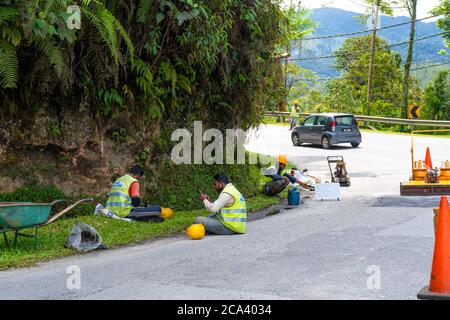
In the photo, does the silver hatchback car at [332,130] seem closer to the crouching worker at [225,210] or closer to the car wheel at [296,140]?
the car wheel at [296,140]

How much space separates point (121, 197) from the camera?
41.2 feet

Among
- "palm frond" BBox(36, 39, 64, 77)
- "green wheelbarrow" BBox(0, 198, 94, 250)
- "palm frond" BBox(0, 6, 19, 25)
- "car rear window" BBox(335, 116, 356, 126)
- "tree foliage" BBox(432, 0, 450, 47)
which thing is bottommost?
"green wheelbarrow" BBox(0, 198, 94, 250)

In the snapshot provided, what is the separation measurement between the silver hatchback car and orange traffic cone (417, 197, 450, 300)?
70.5ft

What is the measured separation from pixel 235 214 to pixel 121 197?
231 centimetres

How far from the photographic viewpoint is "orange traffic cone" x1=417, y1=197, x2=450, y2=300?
6992mm

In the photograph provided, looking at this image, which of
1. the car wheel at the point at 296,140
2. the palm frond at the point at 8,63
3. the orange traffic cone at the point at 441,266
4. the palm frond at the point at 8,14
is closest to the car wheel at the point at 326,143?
the car wheel at the point at 296,140

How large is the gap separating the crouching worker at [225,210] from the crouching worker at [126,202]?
1.39 metres

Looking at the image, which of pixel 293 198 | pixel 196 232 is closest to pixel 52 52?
pixel 196 232

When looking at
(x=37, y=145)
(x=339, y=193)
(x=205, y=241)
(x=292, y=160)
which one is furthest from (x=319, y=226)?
(x=292, y=160)

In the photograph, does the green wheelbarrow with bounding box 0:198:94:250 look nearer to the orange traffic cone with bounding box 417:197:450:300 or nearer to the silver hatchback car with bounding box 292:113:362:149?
the orange traffic cone with bounding box 417:197:450:300

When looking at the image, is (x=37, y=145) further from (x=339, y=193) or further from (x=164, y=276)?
(x=339, y=193)

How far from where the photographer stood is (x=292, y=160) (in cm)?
2483

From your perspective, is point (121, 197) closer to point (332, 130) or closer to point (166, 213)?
point (166, 213)

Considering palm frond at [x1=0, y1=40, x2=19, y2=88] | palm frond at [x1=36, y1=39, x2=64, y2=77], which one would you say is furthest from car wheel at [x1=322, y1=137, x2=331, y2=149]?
palm frond at [x1=0, y1=40, x2=19, y2=88]
